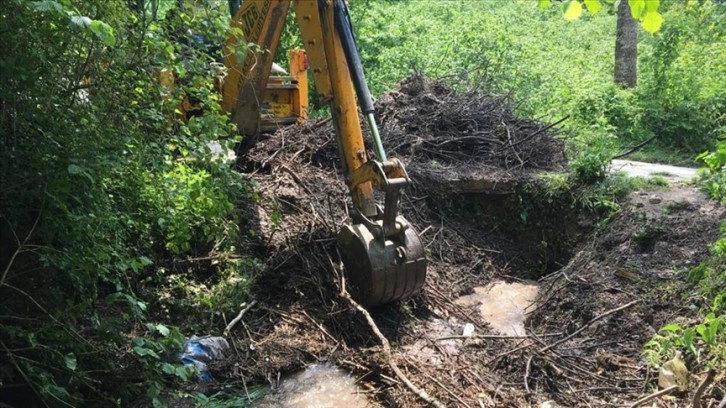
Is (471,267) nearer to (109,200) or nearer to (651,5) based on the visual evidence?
(109,200)

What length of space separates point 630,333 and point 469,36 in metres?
9.00

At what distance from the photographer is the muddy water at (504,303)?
4.95 metres

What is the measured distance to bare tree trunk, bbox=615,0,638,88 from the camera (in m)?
10.2

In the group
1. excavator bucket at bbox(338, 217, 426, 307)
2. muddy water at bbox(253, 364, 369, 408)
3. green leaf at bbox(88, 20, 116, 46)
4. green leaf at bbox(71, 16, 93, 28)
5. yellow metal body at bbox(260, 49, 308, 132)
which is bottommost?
muddy water at bbox(253, 364, 369, 408)

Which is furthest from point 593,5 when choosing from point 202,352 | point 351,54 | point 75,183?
point 202,352

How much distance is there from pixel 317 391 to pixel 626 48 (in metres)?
9.17

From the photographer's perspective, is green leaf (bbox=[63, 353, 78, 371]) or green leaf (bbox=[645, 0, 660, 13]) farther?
green leaf (bbox=[63, 353, 78, 371])

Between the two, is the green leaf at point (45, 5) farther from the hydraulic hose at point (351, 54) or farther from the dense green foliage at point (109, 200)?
the hydraulic hose at point (351, 54)

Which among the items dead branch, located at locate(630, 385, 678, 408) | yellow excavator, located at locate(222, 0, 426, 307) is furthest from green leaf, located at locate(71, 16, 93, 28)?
dead branch, located at locate(630, 385, 678, 408)

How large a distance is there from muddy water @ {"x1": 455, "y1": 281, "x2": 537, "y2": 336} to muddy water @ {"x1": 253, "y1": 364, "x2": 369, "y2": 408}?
1.61 metres

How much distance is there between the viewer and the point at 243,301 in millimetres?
4379

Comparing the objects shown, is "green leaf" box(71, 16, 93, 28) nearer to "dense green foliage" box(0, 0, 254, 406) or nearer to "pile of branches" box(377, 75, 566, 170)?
"dense green foliage" box(0, 0, 254, 406)

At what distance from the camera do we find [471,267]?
5.89 m

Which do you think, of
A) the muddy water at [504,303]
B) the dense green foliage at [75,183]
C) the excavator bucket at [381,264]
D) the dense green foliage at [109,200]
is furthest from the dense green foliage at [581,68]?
the dense green foliage at [75,183]
